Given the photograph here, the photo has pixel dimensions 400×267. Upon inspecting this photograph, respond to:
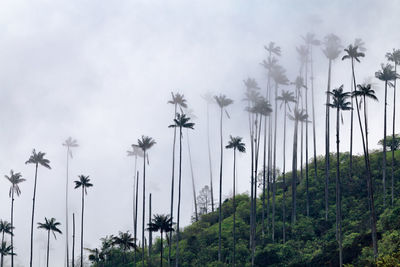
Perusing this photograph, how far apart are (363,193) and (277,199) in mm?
15523

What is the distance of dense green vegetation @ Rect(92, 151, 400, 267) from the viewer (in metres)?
67.6

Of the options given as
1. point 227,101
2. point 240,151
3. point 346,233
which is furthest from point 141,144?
point 346,233

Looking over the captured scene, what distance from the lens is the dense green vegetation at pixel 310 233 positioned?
6756 cm

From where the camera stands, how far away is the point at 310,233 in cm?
7900

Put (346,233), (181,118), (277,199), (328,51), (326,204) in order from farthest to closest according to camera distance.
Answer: (328,51), (277,199), (181,118), (326,204), (346,233)

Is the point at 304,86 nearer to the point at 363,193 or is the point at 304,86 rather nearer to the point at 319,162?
the point at 319,162

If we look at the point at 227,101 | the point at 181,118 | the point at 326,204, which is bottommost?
the point at 326,204

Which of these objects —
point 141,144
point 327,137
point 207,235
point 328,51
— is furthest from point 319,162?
point 141,144

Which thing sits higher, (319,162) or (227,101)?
(227,101)

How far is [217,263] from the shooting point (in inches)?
3083

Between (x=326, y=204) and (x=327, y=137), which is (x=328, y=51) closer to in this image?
(x=327, y=137)

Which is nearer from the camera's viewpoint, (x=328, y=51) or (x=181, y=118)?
(x=181, y=118)

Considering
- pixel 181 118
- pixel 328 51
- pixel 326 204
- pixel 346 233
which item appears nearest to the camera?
pixel 346 233

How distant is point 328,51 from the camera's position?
106m
